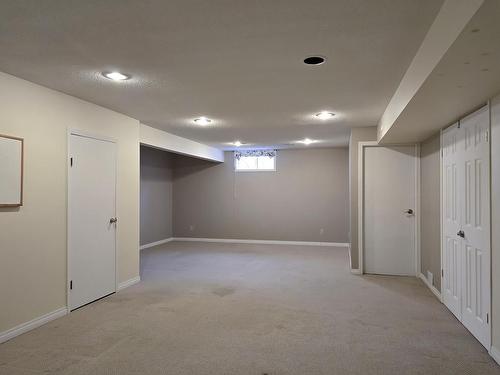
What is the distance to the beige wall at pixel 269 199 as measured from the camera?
8.10 m

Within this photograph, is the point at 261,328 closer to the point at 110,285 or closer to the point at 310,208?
the point at 110,285

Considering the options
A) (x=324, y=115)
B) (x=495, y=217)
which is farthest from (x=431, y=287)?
(x=324, y=115)

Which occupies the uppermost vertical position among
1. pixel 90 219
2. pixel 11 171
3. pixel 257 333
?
pixel 11 171

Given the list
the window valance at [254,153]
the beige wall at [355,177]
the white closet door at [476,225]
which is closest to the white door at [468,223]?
the white closet door at [476,225]

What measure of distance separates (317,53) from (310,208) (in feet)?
19.6

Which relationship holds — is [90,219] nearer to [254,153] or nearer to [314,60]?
[314,60]

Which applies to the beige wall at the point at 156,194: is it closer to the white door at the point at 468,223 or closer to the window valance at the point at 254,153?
the window valance at the point at 254,153

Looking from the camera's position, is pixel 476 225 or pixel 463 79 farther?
pixel 476 225

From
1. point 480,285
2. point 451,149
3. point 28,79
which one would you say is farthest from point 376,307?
point 28,79

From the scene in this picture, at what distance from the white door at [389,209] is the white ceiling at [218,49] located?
133 cm

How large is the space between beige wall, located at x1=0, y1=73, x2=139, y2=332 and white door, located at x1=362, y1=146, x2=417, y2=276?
390 centimetres

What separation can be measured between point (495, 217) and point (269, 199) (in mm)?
6008

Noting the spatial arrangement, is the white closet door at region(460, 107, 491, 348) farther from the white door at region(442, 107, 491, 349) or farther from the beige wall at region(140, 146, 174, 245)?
the beige wall at region(140, 146, 174, 245)

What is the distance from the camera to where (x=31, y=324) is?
3.20 meters
